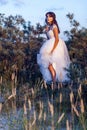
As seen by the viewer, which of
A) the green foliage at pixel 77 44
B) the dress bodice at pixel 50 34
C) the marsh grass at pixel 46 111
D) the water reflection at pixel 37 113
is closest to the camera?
the marsh grass at pixel 46 111

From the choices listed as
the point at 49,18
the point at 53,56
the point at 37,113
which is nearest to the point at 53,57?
the point at 53,56

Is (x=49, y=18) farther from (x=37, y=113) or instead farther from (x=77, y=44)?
(x=37, y=113)

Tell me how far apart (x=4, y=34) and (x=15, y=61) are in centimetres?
97

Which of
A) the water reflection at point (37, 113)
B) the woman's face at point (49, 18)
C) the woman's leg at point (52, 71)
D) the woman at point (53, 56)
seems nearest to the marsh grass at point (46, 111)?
the water reflection at point (37, 113)

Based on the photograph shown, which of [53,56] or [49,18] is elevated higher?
[49,18]

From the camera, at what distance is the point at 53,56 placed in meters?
12.1

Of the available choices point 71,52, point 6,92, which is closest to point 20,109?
point 6,92

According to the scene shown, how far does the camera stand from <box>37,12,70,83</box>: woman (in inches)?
466

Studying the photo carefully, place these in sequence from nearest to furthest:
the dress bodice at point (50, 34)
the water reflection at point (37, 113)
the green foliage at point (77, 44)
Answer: the water reflection at point (37, 113)
the green foliage at point (77, 44)
the dress bodice at point (50, 34)

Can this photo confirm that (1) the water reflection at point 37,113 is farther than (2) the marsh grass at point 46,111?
Yes

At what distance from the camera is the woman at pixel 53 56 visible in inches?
466

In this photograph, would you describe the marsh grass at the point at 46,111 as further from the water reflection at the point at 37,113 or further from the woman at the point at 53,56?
the woman at the point at 53,56

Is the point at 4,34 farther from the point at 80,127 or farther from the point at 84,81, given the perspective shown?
the point at 80,127

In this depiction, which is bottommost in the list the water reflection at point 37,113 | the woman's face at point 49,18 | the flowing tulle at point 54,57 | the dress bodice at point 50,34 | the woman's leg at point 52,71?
the water reflection at point 37,113
